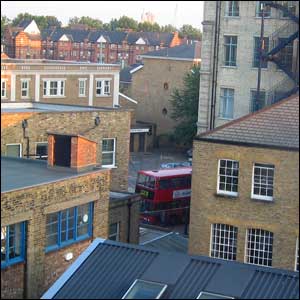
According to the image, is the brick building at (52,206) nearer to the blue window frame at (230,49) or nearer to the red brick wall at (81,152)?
the red brick wall at (81,152)

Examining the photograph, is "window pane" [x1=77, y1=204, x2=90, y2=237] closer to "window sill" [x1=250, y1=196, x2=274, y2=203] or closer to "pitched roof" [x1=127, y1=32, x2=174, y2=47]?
"window sill" [x1=250, y1=196, x2=274, y2=203]

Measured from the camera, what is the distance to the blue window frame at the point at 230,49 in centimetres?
3292

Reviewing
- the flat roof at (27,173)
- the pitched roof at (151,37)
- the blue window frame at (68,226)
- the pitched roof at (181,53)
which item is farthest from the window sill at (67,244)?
→ the pitched roof at (151,37)

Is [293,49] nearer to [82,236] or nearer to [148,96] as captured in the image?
[82,236]

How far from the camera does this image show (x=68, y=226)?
1691cm

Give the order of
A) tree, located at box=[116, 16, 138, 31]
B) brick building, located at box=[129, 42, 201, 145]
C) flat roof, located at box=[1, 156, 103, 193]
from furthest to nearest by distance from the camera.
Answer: tree, located at box=[116, 16, 138, 31], brick building, located at box=[129, 42, 201, 145], flat roof, located at box=[1, 156, 103, 193]

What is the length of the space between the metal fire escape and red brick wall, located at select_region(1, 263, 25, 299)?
16.2 m

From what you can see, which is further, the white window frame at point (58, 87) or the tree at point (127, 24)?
the tree at point (127, 24)

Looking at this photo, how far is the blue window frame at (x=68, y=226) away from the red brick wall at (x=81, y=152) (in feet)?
3.12

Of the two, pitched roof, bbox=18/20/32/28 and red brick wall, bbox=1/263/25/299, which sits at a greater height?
pitched roof, bbox=18/20/32/28

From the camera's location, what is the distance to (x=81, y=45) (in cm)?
9750

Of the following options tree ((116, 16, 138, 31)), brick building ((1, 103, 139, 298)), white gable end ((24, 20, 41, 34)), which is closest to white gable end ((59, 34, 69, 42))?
white gable end ((24, 20, 41, 34))

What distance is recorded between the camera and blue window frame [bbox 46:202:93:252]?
16.4 metres

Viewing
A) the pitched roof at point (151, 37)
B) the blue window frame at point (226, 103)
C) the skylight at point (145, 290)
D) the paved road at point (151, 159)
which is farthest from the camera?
the pitched roof at point (151, 37)
